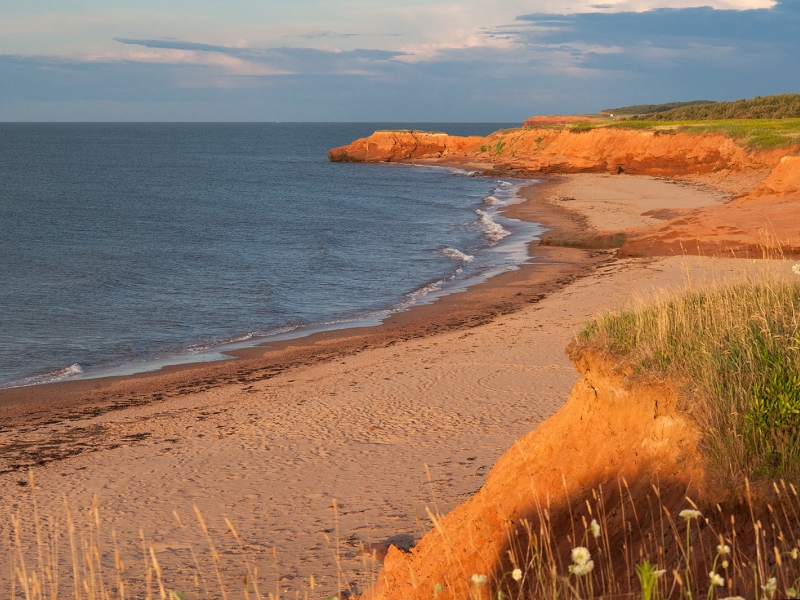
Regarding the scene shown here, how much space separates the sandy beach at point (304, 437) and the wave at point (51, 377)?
0.65m

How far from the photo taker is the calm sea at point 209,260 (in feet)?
71.3

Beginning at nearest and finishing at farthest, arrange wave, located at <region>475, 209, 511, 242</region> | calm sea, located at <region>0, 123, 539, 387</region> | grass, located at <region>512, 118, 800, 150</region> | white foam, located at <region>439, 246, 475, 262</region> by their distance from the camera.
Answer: calm sea, located at <region>0, 123, 539, 387</region> < white foam, located at <region>439, 246, 475, 262</region> < wave, located at <region>475, 209, 511, 242</region> < grass, located at <region>512, 118, 800, 150</region>

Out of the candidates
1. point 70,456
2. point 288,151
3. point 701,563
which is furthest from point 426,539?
point 288,151

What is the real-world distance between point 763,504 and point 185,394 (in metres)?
13.2

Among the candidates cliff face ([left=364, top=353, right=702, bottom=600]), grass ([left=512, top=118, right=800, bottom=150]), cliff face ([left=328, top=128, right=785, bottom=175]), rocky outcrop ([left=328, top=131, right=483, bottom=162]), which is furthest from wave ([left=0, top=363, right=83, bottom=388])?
rocky outcrop ([left=328, top=131, right=483, bottom=162])

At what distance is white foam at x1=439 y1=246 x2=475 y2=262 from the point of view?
3381 centimetres

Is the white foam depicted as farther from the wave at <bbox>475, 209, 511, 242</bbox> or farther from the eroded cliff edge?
the eroded cliff edge

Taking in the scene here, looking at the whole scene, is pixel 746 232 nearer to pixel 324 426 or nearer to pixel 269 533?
pixel 324 426

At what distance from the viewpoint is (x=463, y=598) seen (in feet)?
16.8

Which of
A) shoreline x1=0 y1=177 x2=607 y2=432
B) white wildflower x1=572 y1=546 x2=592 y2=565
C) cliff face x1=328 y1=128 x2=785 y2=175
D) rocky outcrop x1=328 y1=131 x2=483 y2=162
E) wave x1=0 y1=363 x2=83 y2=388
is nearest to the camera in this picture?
white wildflower x1=572 y1=546 x2=592 y2=565

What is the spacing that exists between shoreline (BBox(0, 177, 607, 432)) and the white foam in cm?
328

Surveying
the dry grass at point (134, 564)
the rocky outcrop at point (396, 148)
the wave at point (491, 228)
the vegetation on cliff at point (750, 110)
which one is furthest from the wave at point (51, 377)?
the rocky outcrop at point (396, 148)

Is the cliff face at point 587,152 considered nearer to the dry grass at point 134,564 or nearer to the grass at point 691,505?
the grass at point 691,505

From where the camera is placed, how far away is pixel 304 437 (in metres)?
12.0
